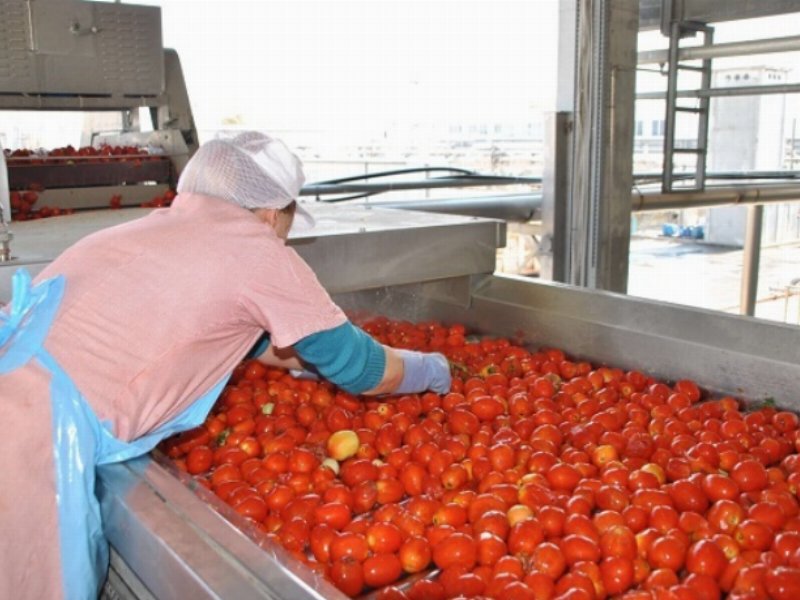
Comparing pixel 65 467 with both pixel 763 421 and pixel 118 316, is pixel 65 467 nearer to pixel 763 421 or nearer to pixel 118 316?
pixel 118 316

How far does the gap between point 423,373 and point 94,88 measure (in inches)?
109

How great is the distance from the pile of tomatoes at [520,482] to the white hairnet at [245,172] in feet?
2.52

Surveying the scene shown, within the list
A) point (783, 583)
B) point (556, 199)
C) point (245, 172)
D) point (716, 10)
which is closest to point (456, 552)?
point (783, 583)

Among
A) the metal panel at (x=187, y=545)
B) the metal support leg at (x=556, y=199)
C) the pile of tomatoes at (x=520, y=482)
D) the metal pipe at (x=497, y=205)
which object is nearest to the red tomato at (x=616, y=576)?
the pile of tomatoes at (x=520, y=482)

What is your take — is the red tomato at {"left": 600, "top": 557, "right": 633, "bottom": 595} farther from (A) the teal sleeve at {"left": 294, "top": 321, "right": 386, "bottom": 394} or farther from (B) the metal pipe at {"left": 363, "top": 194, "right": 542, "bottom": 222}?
(B) the metal pipe at {"left": 363, "top": 194, "right": 542, "bottom": 222}

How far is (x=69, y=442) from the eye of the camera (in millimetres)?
1766

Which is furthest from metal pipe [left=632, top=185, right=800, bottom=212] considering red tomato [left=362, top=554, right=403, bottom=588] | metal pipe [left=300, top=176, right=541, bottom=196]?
red tomato [left=362, top=554, right=403, bottom=588]

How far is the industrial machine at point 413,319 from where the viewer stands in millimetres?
1449

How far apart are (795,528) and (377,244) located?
68.9 inches

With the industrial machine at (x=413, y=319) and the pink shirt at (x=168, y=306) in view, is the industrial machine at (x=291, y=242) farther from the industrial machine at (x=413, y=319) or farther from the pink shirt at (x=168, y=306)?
the pink shirt at (x=168, y=306)

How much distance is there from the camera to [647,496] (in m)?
1.96

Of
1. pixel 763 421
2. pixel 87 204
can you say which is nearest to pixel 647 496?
pixel 763 421

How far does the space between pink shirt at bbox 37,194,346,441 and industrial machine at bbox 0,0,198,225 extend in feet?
8.11

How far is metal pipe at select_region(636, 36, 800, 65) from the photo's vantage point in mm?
4660
